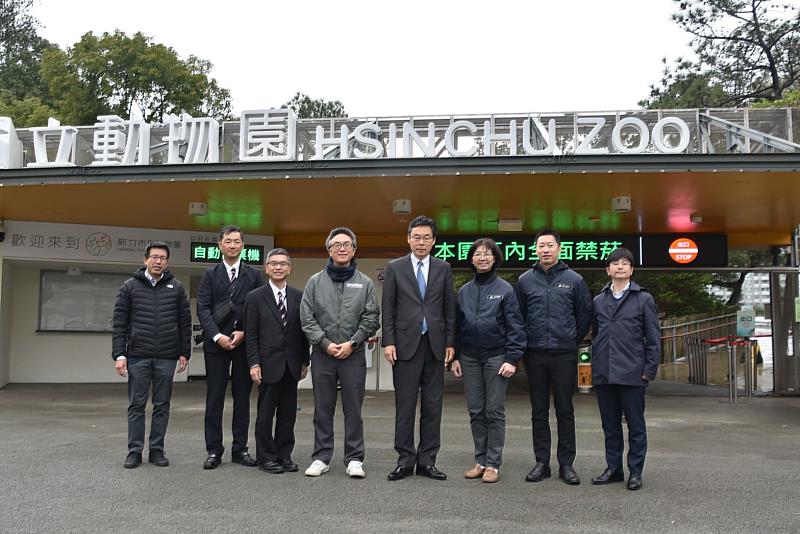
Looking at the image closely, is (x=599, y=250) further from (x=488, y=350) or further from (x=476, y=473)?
(x=476, y=473)

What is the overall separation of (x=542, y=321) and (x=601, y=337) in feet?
1.56

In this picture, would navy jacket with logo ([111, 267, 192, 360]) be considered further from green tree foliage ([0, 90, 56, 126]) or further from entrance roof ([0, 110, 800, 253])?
green tree foliage ([0, 90, 56, 126])

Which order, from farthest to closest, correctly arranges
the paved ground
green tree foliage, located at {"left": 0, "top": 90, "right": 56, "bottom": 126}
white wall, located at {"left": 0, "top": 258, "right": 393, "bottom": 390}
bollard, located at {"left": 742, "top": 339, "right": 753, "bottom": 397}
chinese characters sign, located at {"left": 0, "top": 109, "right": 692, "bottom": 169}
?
green tree foliage, located at {"left": 0, "top": 90, "right": 56, "bottom": 126}
white wall, located at {"left": 0, "top": 258, "right": 393, "bottom": 390}
bollard, located at {"left": 742, "top": 339, "right": 753, "bottom": 397}
chinese characters sign, located at {"left": 0, "top": 109, "right": 692, "bottom": 169}
the paved ground

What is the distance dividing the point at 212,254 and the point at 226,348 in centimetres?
820

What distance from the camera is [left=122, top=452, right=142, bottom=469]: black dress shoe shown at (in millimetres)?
6016

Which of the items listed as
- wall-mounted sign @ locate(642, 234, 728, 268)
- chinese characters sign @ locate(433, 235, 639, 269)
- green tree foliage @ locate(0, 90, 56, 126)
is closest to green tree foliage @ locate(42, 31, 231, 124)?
green tree foliage @ locate(0, 90, 56, 126)


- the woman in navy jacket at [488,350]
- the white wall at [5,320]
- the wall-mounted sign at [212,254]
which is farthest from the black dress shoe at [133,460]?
the white wall at [5,320]

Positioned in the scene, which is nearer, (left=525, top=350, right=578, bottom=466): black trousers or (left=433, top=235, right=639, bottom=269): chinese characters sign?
(left=525, top=350, right=578, bottom=466): black trousers

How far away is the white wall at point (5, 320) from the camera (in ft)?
42.7

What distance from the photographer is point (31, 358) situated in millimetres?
14188

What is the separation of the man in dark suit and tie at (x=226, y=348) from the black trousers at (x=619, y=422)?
278 cm

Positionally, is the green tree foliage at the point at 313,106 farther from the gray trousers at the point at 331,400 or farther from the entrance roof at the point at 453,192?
the gray trousers at the point at 331,400

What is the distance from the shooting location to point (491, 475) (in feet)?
18.3

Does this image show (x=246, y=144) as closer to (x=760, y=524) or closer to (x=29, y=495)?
(x=29, y=495)
